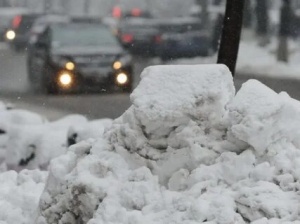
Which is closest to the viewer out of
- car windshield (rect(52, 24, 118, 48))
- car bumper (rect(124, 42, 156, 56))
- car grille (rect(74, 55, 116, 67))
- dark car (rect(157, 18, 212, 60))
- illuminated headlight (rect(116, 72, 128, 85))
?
car grille (rect(74, 55, 116, 67))

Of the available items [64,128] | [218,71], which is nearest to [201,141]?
[218,71]

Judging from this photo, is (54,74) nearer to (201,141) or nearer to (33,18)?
(201,141)

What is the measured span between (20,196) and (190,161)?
249 cm

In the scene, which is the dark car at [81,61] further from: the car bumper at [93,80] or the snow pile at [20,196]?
the snow pile at [20,196]

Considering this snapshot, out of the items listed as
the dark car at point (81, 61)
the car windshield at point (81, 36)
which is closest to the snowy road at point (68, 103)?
the dark car at point (81, 61)

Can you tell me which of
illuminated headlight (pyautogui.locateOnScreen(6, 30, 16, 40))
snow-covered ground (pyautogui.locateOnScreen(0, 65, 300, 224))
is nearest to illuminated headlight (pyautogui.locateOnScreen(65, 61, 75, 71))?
snow-covered ground (pyautogui.locateOnScreen(0, 65, 300, 224))

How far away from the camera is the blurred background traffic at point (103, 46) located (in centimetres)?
1727

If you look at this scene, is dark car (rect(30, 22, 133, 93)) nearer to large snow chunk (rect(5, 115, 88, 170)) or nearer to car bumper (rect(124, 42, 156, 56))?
large snow chunk (rect(5, 115, 88, 170))

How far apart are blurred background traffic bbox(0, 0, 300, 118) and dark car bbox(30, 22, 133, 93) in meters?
0.02

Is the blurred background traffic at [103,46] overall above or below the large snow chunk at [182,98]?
below

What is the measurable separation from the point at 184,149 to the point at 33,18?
28.2 meters

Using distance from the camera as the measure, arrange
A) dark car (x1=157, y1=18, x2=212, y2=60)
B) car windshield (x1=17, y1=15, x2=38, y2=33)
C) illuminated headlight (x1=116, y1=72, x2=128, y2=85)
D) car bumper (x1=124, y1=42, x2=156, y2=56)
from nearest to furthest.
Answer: illuminated headlight (x1=116, y1=72, x2=128, y2=85) → dark car (x1=157, y1=18, x2=212, y2=60) → car bumper (x1=124, y1=42, x2=156, y2=56) → car windshield (x1=17, y1=15, x2=38, y2=33)

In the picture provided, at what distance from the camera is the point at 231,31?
10.5 m

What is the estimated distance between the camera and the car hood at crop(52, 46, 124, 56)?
17203 mm
